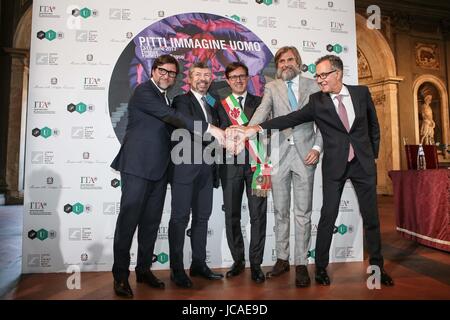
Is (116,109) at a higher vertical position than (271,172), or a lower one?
higher

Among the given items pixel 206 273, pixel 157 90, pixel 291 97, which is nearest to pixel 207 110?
pixel 157 90

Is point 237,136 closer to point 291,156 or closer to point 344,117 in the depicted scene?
point 291,156

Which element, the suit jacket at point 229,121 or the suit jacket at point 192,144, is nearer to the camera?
the suit jacket at point 192,144

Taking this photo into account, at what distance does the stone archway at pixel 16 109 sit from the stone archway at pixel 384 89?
31.6 feet

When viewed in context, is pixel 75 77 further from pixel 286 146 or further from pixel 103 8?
pixel 286 146

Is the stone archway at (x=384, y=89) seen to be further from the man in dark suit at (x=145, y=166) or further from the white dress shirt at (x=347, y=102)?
the man in dark suit at (x=145, y=166)

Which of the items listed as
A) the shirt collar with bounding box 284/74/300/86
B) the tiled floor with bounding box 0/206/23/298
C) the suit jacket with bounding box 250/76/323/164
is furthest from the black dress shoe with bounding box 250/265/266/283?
the tiled floor with bounding box 0/206/23/298

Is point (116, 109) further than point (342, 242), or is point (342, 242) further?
point (342, 242)

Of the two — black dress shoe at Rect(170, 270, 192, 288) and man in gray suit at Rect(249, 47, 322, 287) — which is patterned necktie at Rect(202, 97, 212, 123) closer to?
man in gray suit at Rect(249, 47, 322, 287)

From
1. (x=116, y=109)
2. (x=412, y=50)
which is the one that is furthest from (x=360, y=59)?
(x=116, y=109)

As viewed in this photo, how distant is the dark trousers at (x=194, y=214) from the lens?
272 cm

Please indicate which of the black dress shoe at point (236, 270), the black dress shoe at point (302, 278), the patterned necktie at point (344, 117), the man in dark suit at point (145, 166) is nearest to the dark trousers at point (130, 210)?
the man in dark suit at point (145, 166)

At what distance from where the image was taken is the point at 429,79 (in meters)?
11.6

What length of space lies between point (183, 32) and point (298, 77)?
124cm
